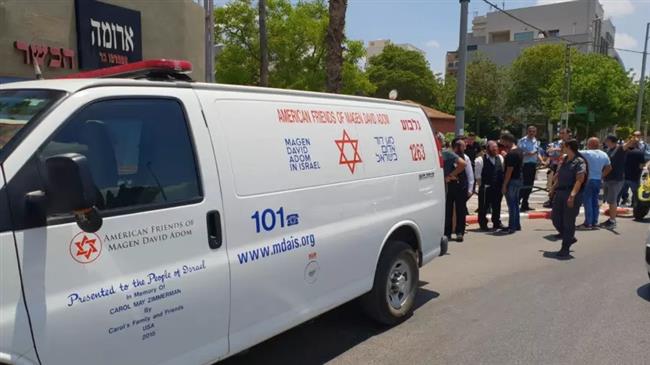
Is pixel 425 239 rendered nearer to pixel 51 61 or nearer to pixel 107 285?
pixel 107 285

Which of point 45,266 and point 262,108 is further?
point 262,108

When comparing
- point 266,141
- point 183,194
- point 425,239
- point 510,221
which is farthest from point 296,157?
point 510,221

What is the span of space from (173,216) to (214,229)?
294 millimetres

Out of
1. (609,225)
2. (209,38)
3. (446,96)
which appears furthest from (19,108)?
(446,96)

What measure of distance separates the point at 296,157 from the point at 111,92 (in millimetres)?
1364

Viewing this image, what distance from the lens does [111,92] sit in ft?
8.70

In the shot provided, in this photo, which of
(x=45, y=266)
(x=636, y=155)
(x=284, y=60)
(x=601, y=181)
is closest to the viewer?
(x=45, y=266)

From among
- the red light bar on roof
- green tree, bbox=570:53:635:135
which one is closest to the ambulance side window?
the red light bar on roof

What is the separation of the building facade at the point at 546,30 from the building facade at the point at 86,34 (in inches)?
2601

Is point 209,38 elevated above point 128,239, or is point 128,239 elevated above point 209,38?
point 209,38

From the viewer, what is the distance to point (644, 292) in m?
6.07

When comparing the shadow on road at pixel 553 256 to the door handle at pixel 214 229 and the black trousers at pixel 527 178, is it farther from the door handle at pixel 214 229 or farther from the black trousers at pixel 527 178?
the door handle at pixel 214 229

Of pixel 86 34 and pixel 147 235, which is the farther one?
pixel 86 34

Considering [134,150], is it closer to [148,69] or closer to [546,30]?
[148,69]
